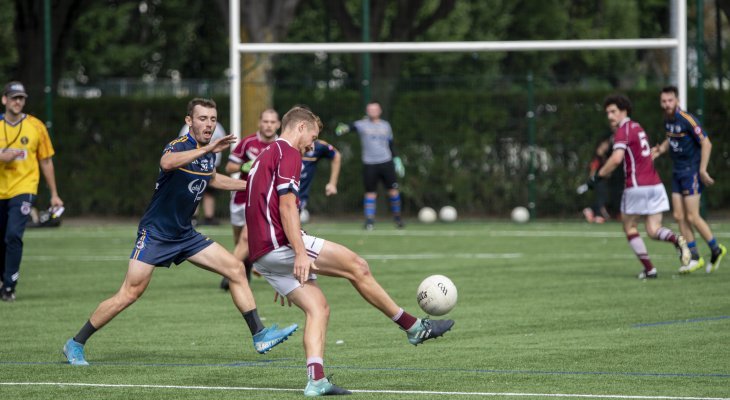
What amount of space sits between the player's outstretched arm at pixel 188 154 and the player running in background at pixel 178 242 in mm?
76

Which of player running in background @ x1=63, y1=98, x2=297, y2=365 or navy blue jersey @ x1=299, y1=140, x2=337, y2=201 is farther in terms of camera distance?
navy blue jersey @ x1=299, y1=140, x2=337, y2=201

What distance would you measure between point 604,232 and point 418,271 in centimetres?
713

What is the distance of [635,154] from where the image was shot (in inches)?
583

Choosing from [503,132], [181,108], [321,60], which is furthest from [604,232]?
[321,60]

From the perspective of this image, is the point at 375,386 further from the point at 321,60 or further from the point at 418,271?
the point at 321,60

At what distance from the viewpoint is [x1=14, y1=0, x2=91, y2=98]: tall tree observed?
2786 centimetres

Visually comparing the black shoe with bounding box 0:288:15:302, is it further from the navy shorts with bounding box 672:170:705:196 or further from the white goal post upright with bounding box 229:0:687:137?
the navy shorts with bounding box 672:170:705:196

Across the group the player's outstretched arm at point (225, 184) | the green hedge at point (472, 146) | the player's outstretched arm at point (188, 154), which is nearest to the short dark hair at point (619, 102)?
the player's outstretched arm at point (225, 184)

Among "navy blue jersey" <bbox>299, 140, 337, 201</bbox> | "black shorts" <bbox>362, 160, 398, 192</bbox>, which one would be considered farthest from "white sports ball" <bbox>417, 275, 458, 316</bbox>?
"black shorts" <bbox>362, 160, 398, 192</bbox>

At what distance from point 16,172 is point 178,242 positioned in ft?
14.6

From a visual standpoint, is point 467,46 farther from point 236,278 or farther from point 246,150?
point 236,278

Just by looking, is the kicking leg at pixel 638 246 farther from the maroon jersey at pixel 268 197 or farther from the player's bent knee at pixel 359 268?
the maroon jersey at pixel 268 197

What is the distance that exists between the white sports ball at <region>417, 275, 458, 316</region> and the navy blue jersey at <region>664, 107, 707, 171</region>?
7.33 m

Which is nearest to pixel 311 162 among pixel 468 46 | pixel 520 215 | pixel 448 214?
pixel 468 46
